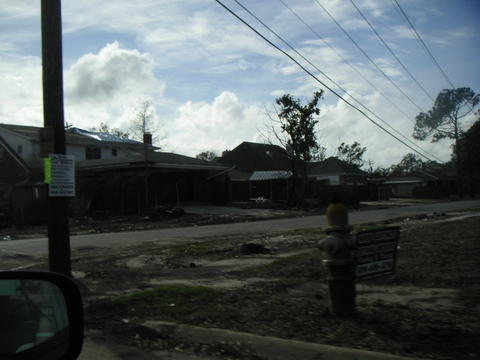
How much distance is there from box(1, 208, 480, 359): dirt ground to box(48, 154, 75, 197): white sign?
63.9 inches

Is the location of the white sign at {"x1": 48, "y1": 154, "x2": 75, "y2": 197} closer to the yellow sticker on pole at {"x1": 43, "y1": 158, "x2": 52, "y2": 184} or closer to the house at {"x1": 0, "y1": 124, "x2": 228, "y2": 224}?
the yellow sticker on pole at {"x1": 43, "y1": 158, "x2": 52, "y2": 184}

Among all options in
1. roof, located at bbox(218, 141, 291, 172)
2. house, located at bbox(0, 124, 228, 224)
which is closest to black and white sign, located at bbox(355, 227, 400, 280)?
house, located at bbox(0, 124, 228, 224)

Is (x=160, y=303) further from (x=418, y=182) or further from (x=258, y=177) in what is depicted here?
(x=418, y=182)

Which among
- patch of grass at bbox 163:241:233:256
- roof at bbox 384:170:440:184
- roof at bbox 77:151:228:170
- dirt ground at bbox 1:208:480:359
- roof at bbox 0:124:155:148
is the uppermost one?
roof at bbox 0:124:155:148

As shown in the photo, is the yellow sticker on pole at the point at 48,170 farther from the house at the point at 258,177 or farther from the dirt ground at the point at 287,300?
the house at the point at 258,177

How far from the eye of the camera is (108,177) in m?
31.4

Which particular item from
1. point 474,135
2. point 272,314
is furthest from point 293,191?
point 272,314

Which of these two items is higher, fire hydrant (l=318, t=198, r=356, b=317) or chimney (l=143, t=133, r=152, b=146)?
chimney (l=143, t=133, r=152, b=146)

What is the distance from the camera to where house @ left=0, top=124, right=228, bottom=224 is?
27.8m

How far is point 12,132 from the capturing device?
1661 inches

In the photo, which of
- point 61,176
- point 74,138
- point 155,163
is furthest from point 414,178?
point 61,176

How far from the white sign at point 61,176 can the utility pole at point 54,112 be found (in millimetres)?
111

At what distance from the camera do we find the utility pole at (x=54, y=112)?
8.13 meters

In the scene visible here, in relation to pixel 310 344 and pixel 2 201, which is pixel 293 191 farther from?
pixel 310 344
